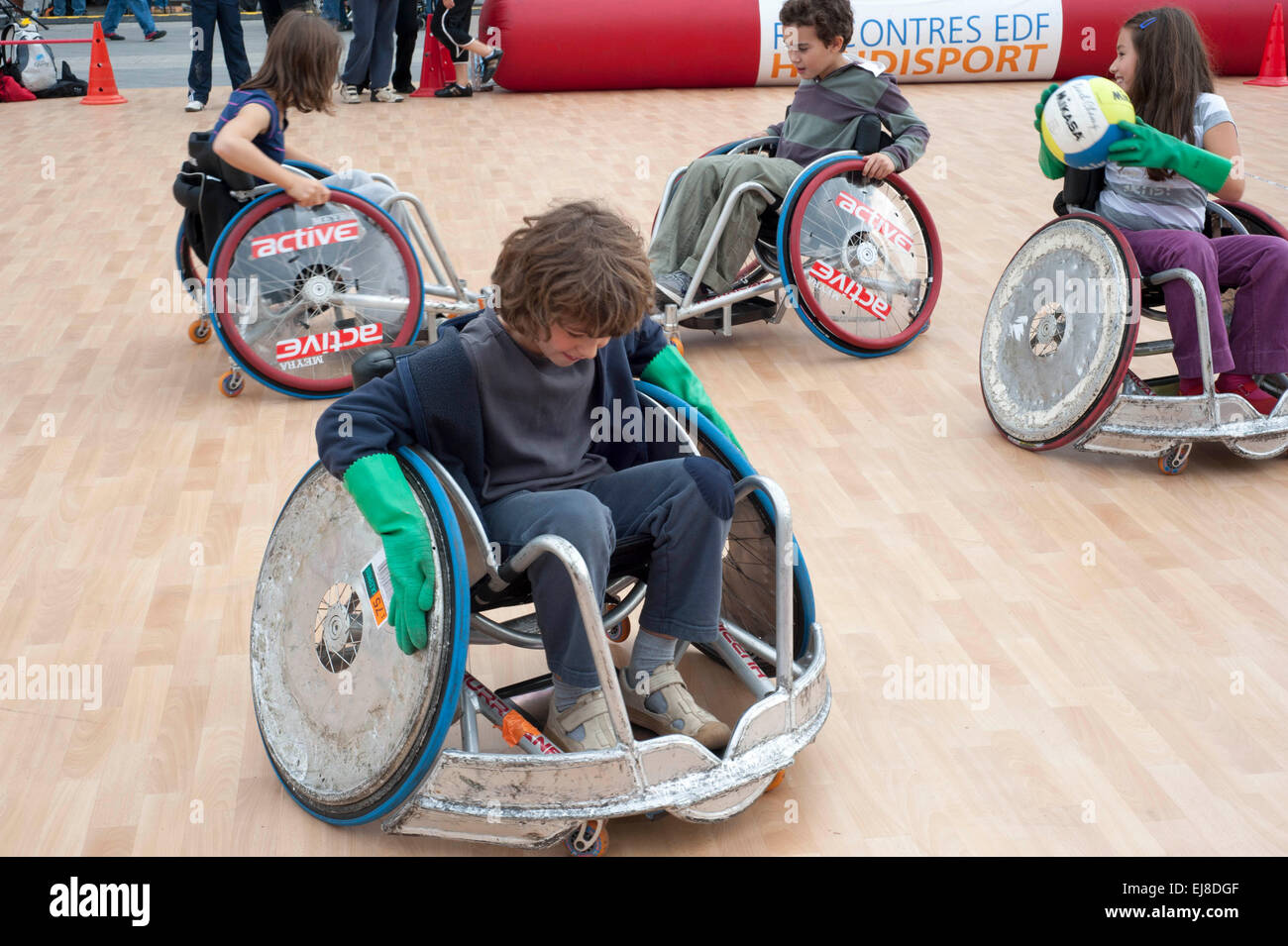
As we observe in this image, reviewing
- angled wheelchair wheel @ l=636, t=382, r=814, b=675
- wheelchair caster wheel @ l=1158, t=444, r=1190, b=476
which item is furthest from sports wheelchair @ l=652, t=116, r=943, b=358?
angled wheelchair wheel @ l=636, t=382, r=814, b=675

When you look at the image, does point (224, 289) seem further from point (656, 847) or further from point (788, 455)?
point (656, 847)

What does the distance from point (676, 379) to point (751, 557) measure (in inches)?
13.7

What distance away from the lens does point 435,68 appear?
9.92 metres

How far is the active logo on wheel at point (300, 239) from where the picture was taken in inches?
150

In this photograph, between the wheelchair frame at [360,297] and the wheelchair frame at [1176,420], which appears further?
the wheelchair frame at [360,297]

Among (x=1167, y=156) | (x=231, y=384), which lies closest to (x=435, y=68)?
(x=231, y=384)

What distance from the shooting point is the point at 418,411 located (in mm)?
2051

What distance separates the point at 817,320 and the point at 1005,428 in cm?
82

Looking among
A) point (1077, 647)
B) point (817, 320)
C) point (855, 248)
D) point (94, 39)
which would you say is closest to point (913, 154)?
point (855, 248)

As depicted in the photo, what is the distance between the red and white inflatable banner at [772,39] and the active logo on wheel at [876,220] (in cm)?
535

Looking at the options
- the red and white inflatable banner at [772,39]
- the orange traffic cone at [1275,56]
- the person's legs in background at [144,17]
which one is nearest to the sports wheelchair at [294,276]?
the red and white inflatable banner at [772,39]

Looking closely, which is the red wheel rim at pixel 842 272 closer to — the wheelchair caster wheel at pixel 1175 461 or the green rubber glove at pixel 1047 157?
the green rubber glove at pixel 1047 157

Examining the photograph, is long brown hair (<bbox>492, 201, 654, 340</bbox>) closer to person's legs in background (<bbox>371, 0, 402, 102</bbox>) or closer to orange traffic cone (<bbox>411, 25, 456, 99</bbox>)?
person's legs in background (<bbox>371, 0, 402, 102</bbox>)

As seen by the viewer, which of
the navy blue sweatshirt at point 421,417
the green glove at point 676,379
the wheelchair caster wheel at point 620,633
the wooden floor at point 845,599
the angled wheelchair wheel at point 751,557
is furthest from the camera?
the wheelchair caster wheel at point 620,633
